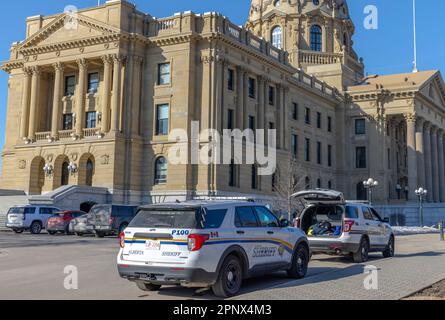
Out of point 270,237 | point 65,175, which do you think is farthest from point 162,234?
point 65,175

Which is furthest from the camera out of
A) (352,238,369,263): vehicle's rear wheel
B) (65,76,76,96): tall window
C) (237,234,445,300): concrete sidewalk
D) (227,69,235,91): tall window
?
(65,76,76,96): tall window

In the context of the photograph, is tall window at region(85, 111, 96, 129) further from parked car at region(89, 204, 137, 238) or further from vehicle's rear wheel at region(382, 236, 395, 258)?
vehicle's rear wheel at region(382, 236, 395, 258)

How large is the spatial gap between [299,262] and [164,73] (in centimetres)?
3268

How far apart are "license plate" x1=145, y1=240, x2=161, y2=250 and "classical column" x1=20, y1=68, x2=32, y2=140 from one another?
3910cm

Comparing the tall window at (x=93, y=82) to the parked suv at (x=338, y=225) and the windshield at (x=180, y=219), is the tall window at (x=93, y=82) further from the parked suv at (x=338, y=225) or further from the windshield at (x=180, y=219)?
the windshield at (x=180, y=219)

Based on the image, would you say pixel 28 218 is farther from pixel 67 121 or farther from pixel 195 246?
pixel 195 246

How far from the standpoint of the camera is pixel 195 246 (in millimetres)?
10047

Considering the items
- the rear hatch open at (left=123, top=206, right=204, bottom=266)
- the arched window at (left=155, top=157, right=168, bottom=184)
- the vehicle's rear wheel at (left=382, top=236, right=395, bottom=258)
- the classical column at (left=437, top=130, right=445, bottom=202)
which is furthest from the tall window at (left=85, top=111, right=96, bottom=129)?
the classical column at (left=437, top=130, right=445, bottom=202)

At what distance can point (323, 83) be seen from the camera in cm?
6575

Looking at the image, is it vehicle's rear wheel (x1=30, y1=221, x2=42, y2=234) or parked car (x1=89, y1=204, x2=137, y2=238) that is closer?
parked car (x1=89, y1=204, x2=137, y2=238)

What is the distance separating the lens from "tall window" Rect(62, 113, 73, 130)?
152 feet

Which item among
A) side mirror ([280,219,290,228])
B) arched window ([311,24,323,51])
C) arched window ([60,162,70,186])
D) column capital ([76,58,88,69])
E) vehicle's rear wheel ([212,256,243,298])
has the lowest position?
vehicle's rear wheel ([212,256,243,298])
